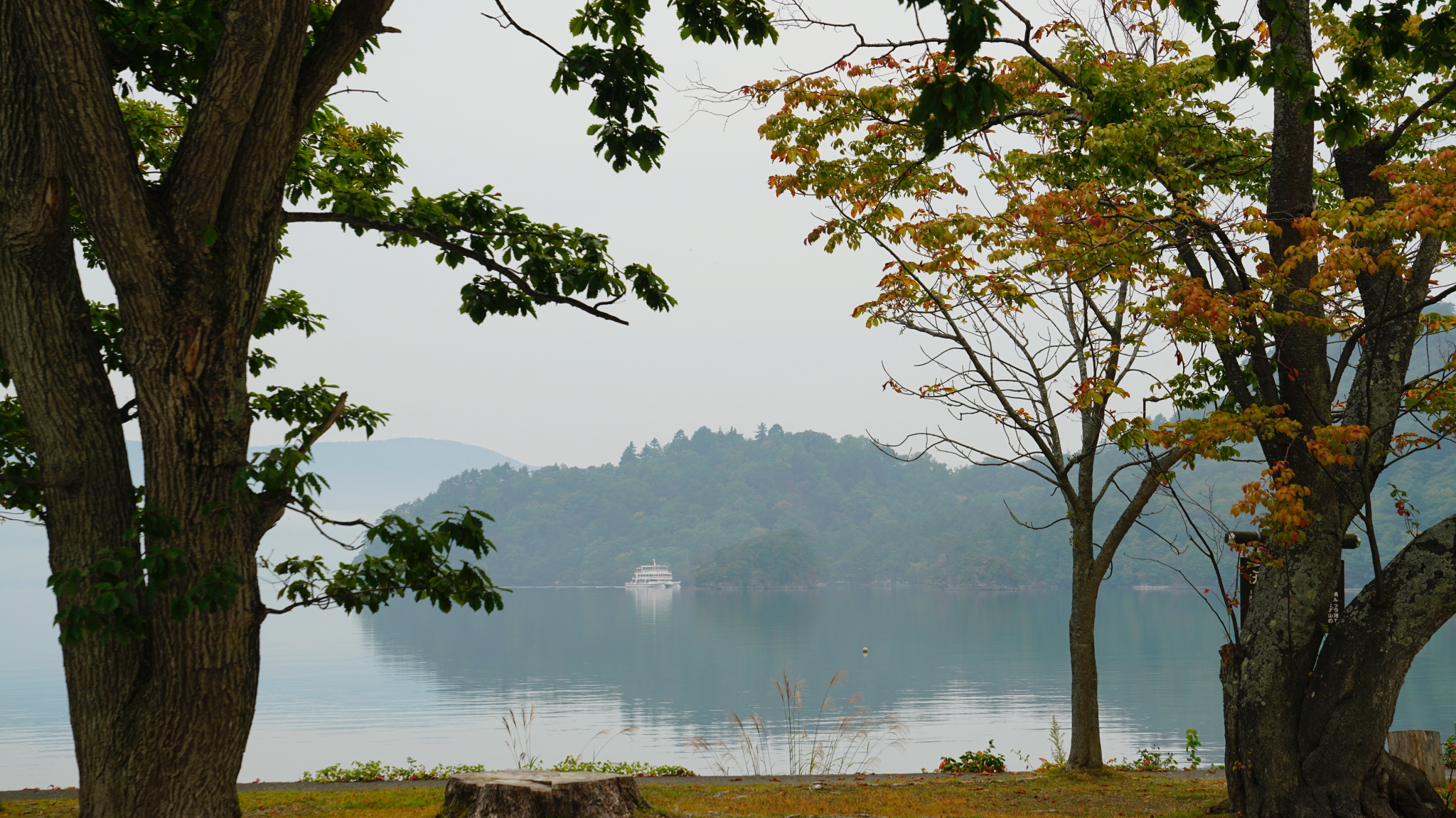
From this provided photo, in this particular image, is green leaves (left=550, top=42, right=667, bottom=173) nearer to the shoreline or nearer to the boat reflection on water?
the shoreline

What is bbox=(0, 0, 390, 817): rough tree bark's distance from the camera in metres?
3.84

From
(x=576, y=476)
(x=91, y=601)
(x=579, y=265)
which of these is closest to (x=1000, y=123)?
(x=579, y=265)

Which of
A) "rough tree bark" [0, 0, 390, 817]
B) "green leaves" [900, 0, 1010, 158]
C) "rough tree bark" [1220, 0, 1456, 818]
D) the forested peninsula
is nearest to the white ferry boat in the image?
the forested peninsula

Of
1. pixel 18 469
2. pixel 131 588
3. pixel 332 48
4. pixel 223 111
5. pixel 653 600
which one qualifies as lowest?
pixel 653 600

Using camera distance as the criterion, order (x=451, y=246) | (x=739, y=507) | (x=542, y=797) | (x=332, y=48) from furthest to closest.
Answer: (x=739, y=507) < (x=542, y=797) < (x=451, y=246) < (x=332, y=48)

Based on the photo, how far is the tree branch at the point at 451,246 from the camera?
193 inches

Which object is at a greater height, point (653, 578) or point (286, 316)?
point (286, 316)

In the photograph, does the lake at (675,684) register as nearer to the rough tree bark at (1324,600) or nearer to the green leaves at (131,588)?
the rough tree bark at (1324,600)

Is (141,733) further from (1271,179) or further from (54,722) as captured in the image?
(54,722)

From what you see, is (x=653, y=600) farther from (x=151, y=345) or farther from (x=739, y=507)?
(x=151, y=345)

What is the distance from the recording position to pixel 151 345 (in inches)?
154

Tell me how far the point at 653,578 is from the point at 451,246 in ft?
378

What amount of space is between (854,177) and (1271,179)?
143 inches

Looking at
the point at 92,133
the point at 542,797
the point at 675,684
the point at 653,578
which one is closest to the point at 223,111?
the point at 92,133
